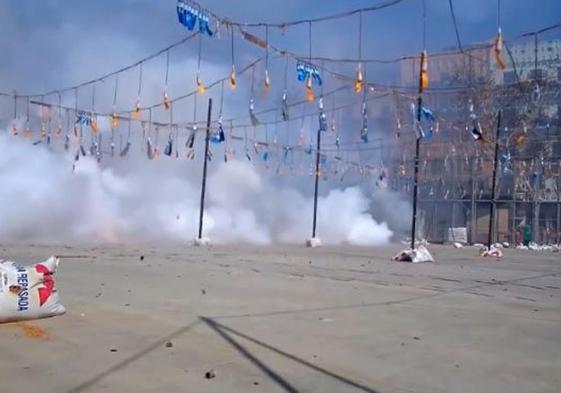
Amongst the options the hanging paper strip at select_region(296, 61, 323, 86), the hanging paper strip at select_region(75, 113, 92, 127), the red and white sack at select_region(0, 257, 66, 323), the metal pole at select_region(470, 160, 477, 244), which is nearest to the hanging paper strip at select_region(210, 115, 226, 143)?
the hanging paper strip at select_region(75, 113, 92, 127)

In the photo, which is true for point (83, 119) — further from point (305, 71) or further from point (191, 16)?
point (191, 16)

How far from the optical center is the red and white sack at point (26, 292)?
6.48 metres

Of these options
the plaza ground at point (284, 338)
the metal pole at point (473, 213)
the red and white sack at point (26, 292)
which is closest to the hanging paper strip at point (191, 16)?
the plaza ground at point (284, 338)

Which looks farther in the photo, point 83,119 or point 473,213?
point 473,213

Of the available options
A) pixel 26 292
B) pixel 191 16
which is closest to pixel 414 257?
pixel 191 16

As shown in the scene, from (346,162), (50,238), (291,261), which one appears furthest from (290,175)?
(291,261)

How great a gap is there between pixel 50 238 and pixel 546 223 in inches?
1205

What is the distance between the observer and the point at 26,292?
6676 millimetres

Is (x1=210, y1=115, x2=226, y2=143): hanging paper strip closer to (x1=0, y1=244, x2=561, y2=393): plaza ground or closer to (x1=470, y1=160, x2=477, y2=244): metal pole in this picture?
(x1=0, y1=244, x2=561, y2=393): plaza ground

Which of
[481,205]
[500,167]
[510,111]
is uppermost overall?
[510,111]

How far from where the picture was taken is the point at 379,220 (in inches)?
1642

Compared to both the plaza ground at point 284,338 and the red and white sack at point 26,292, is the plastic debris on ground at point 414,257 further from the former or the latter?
the red and white sack at point 26,292

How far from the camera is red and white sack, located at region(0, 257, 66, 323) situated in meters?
6.48

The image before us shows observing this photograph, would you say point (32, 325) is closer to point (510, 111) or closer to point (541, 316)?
point (541, 316)
